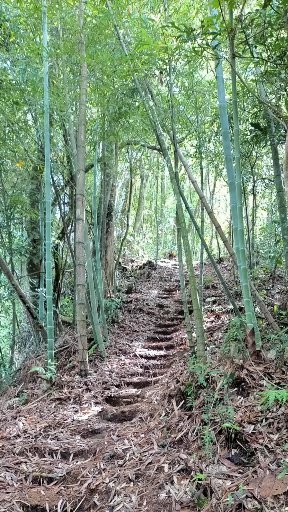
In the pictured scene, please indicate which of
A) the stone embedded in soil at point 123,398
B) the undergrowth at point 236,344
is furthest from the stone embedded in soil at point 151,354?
the undergrowth at point 236,344

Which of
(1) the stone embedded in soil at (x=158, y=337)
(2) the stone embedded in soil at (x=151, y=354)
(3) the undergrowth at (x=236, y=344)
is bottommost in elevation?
(2) the stone embedded in soil at (x=151, y=354)

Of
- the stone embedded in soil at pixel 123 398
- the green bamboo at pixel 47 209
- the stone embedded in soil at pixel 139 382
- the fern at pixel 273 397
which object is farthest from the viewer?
the stone embedded in soil at pixel 139 382

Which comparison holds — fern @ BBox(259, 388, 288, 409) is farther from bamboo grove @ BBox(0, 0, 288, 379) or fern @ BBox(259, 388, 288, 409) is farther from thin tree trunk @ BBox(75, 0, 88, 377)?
thin tree trunk @ BBox(75, 0, 88, 377)

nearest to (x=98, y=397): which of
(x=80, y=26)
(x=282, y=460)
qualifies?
(x=282, y=460)

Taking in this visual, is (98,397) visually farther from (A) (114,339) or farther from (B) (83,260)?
(A) (114,339)

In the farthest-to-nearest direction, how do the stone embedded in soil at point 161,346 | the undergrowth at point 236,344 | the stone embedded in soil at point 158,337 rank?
1. the stone embedded in soil at point 158,337
2. the stone embedded in soil at point 161,346
3. the undergrowth at point 236,344

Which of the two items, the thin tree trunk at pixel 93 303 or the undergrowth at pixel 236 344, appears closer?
the undergrowth at pixel 236 344

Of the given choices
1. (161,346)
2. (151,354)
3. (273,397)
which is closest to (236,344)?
(273,397)

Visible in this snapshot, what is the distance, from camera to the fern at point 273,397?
226 centimetres

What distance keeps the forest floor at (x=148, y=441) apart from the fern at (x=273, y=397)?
0.02 meters

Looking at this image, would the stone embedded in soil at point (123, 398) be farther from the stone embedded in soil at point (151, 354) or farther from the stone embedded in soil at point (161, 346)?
the stone embedded in soil at point (161, 346)

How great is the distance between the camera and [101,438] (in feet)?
10.2

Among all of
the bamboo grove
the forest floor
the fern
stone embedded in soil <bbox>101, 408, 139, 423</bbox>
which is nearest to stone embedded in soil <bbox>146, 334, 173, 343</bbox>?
the bamboo grove

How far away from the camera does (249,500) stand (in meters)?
1.81
